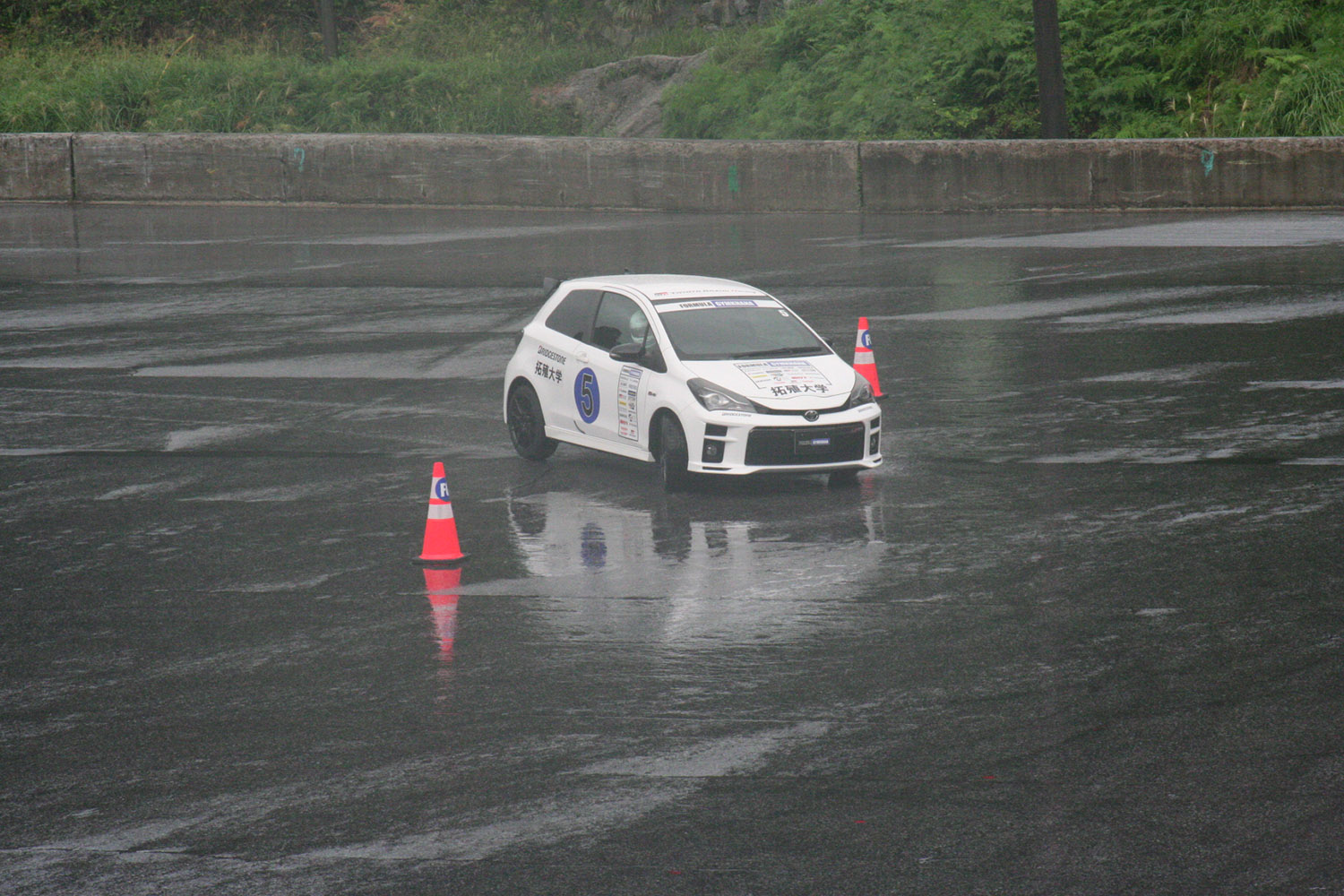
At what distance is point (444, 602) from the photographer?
906cm

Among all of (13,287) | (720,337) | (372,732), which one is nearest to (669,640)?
(372,732)

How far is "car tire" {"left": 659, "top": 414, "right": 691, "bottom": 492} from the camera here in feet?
39.2

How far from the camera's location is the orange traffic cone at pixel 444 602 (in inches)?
326

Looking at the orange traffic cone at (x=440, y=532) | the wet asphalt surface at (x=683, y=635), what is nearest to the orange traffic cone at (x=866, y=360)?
the wet asphalt surface at (x=683, y=635)

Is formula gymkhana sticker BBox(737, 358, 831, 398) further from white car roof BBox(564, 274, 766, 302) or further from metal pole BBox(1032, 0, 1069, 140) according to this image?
metal pole BBox(1032, 0, 1069, 140)

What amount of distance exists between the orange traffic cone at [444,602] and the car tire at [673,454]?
263 cm

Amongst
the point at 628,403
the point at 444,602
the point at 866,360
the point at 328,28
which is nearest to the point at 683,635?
the point at 444,602

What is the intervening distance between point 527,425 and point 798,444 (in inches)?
102

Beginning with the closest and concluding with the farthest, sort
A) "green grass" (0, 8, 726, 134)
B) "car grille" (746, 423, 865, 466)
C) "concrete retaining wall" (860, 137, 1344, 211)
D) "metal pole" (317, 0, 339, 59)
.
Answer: "car grille" (746, 423, 865, 466) < "concrete retaining wall" (860, 137, 1344, 211) < "green grass" (0, 8, 726, 134) < "metal pole" (317, 0, 339, 59)

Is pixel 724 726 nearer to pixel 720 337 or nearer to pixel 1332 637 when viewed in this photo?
pixel 1332 637

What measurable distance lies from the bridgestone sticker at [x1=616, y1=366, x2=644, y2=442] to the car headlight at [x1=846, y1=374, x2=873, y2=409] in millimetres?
1551

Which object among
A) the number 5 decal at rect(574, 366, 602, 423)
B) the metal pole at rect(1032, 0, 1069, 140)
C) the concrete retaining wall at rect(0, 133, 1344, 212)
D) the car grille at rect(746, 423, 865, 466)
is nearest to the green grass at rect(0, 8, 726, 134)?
the concrete retaining wall at rect(0, 133, 1344, 212)

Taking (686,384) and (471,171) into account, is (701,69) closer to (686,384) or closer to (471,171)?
(471,171)

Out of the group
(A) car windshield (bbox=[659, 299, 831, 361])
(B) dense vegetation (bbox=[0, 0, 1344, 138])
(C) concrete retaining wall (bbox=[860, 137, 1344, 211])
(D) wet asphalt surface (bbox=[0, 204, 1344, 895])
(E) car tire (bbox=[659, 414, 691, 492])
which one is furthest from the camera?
(B) dense vegetation (bbox=[0, 0, 1344, 138])
